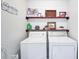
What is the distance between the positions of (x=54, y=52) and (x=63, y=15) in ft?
5.07

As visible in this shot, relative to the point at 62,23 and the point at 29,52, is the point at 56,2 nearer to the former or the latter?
the point at 62,23

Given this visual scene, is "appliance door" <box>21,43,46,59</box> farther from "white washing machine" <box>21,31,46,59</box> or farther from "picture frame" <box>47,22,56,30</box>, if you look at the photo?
"picture frame" <box>47,22,56,30</box>

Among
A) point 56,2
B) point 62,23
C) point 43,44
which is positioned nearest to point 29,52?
point 43,44

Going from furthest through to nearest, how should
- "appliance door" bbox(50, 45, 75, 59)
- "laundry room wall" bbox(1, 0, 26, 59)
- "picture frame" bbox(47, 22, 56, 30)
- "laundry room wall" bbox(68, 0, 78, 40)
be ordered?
1. "picture frame" bbox(47, 22, 56, 30)
2. "laundry room wall" bbox(68, 0, 78, 40)
3. "appliance door" bbox(50, 45, 75, 59)
4. "laundry room wall" bbox(1, 0, 26, 59)

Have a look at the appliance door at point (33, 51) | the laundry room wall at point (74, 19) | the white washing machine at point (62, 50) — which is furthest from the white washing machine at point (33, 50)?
the laundry room wall at point (74, 19)

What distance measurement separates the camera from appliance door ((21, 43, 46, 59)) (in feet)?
9.77

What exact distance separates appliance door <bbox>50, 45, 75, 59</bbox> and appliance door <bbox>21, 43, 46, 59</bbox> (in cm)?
21

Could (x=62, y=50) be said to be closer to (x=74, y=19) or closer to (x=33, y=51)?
(x=33, y=51)

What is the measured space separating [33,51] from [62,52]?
0.65m

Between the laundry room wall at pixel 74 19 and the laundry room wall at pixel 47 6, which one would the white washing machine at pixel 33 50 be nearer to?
the laundry room wall at pixel 74 19

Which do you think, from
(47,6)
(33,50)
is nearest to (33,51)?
(33,50)

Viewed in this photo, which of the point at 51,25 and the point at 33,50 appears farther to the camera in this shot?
the point at 51,25

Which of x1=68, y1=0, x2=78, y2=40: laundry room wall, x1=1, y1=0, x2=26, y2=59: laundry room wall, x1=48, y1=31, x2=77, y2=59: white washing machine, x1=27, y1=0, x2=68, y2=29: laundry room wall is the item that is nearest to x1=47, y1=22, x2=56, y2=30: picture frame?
x1=27, y1=0, x2=68, y2=29: laundry room wall

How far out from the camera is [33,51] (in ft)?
9.80
